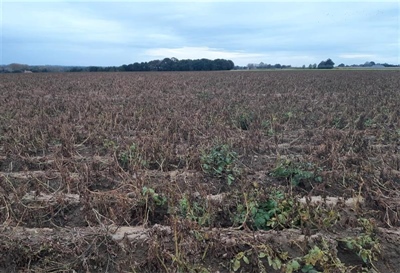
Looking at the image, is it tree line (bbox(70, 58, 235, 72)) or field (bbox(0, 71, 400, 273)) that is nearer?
field (bbox(0, 71, 400, 273))

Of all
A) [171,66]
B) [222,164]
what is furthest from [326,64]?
[222,164]

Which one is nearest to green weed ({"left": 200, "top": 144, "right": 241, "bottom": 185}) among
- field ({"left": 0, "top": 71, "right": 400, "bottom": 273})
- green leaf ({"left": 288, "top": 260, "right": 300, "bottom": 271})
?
field ({"left": 0, "top": 71, "right": 400, "bottom": 273})

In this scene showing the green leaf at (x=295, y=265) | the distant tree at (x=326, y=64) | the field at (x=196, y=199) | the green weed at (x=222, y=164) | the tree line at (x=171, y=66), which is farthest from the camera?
the distant tree at (x=326, y=64)

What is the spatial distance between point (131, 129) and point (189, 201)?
3.87m

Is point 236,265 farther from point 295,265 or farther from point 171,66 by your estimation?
point 171,66

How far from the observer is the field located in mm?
2936

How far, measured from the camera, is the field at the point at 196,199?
2.94 m

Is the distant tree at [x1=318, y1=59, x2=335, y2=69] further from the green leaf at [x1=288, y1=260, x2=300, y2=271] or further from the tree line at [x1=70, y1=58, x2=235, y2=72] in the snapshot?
the green leaf at [x1=288, y1=260, x2=300, y2=271]

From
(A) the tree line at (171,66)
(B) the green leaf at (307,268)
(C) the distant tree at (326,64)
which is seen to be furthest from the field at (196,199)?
(C) the distant tree at (326,64)

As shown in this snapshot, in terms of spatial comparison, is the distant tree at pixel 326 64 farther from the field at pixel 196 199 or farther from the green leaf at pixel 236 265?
the green leaf at pixel 236 265

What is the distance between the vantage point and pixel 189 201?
3660 mm

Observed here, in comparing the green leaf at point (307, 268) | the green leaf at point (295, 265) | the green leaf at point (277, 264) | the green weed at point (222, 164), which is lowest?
the green leaf at point (307, 268)

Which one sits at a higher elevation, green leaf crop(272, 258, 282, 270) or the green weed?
the green weed

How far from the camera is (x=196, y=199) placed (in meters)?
3.80
